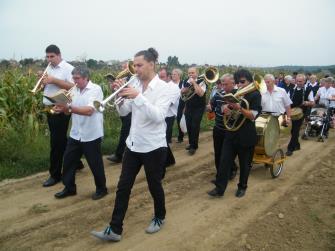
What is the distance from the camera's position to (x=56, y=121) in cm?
661

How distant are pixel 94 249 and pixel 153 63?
7.61 feet

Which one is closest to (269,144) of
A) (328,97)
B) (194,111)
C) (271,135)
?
(271,135)

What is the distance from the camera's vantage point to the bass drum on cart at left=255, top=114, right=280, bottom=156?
24.4 ft

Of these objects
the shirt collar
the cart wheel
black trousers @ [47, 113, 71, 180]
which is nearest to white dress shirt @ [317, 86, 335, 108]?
the cart wheel

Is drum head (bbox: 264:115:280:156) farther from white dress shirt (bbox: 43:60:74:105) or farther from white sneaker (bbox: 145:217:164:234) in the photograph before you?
white dress shirt (bbox: 43:60:74:105)

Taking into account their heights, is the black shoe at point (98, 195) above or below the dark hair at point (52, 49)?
below

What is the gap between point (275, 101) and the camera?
27.4 ft

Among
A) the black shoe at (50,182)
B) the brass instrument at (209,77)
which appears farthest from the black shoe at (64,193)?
the brass instrument at (209,77)

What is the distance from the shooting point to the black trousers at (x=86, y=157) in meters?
6.07

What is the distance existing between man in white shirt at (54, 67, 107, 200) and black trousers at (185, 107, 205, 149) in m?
3.59

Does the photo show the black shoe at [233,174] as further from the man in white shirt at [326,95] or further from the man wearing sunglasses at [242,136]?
the man in white shirt at [326,95]

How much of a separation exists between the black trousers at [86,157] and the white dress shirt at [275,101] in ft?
12.7

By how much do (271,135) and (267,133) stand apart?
0.74 feet

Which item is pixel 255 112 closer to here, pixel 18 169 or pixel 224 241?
pixel 224 241
